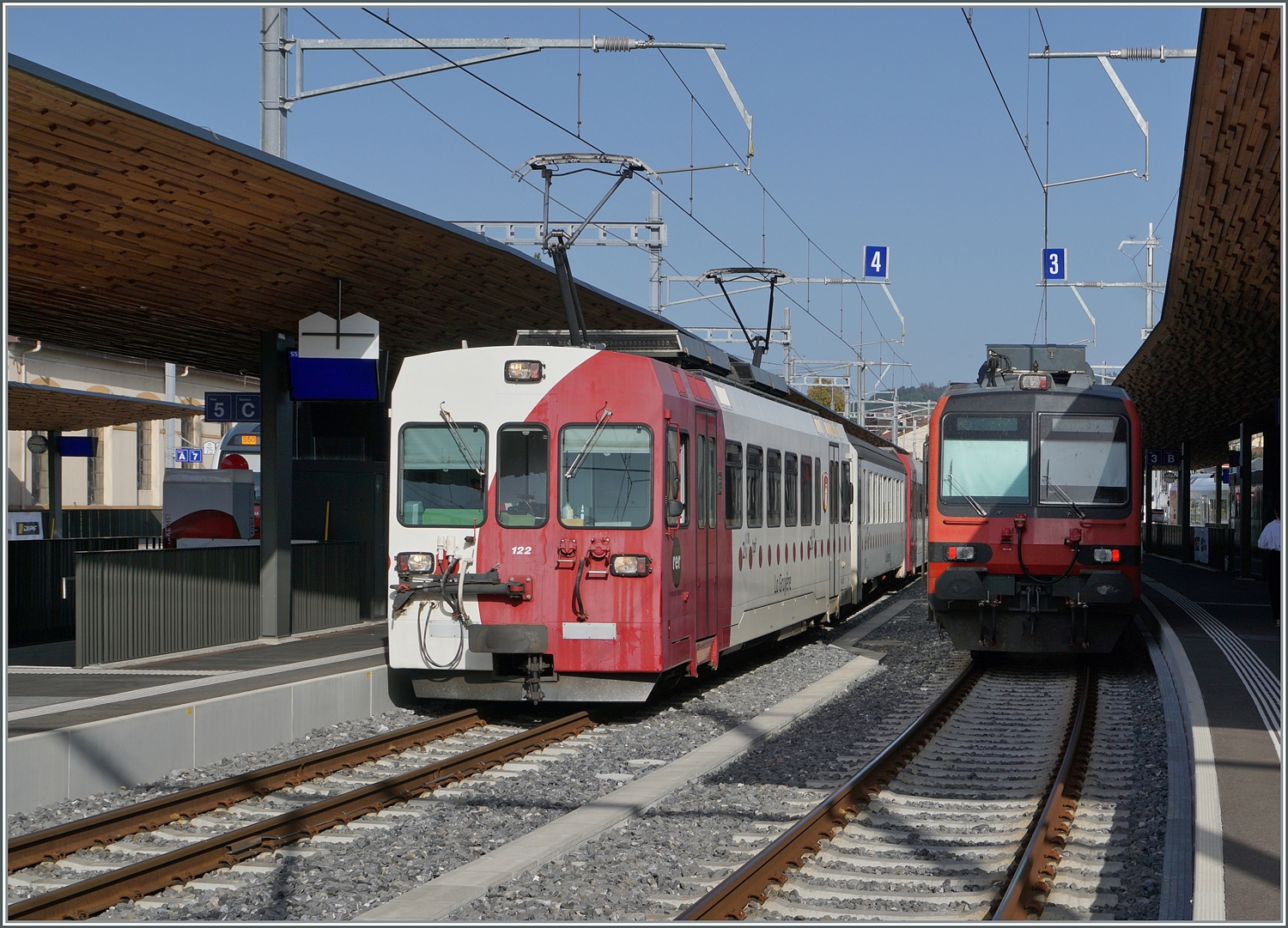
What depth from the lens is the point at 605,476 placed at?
38.0 ft

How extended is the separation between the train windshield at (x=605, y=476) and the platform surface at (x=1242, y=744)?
4.67m

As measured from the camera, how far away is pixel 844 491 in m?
21.3

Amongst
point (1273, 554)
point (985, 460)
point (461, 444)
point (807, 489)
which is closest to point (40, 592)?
point (461, 444)

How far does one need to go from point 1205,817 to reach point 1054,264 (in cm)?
2759

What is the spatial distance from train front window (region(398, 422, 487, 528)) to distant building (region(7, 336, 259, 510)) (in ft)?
75.1

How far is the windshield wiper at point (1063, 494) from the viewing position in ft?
49.6

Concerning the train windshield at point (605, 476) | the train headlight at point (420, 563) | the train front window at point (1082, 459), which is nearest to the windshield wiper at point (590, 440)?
the train windshield at point (605, 476)

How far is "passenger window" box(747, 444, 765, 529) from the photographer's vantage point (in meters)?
14.6

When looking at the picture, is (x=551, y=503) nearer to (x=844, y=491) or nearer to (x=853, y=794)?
(x=853, y=794)

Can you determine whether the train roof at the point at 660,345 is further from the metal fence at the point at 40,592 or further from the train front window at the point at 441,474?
the metal fence at the point at 40,592

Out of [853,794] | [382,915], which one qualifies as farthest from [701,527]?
[382,915]

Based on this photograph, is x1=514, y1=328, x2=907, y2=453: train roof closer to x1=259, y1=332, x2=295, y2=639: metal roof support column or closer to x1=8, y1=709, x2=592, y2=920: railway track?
x1=259, y1=332, x2=295, y2=639: metal roof support column

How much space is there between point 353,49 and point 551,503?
5.32 metres

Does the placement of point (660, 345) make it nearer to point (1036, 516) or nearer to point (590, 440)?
point (590, 440)
